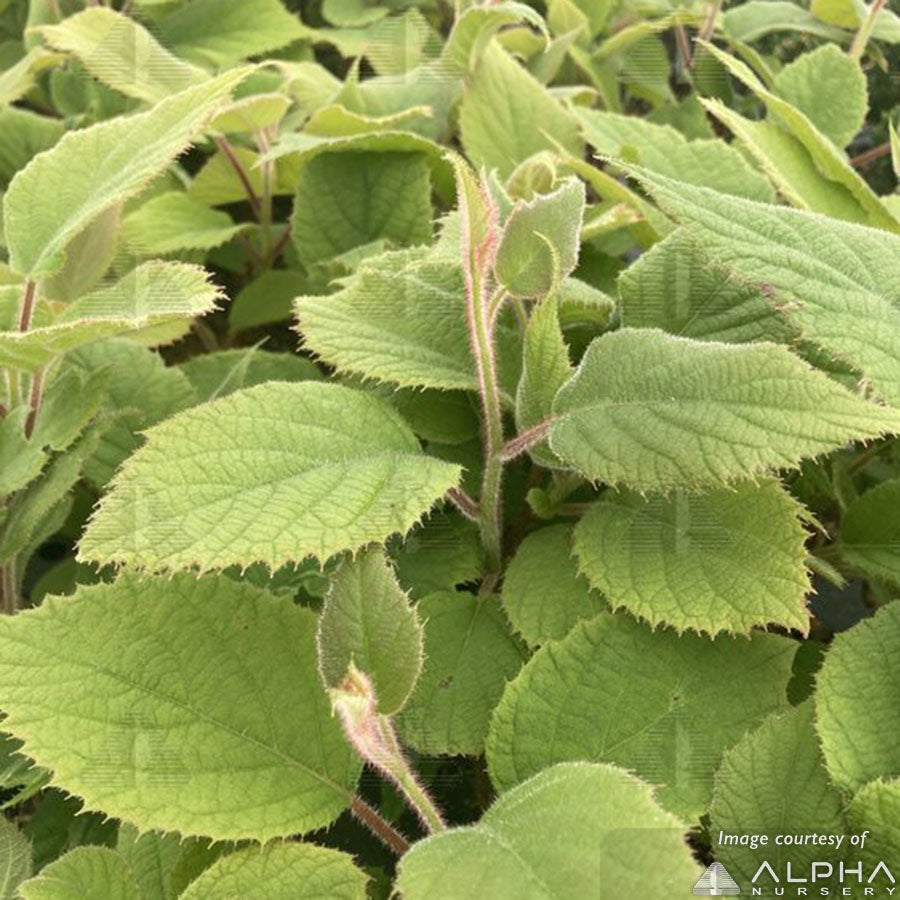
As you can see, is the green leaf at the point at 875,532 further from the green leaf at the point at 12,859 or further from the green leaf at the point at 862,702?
the green leaf at the point at 12,859

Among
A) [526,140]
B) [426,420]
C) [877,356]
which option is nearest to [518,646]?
[426,420]

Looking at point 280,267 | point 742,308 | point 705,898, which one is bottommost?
point 280,267

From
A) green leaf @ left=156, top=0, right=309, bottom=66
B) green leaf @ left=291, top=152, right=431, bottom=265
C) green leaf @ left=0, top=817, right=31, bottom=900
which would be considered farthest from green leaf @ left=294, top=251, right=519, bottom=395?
green leaf @ left=156, top=0, right=309, bottom=66

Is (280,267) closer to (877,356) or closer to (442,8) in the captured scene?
(442,8)

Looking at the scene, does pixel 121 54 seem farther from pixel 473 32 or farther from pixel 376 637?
pixel 376 637

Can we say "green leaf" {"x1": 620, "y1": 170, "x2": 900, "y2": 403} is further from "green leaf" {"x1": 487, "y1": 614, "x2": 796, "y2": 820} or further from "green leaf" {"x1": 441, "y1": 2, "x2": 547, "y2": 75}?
"green leaf" {"x1": 441, "y1": 2, "x2": 547, "y2": 75}

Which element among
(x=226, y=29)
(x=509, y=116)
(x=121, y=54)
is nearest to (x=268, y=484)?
(x=509, y=116)

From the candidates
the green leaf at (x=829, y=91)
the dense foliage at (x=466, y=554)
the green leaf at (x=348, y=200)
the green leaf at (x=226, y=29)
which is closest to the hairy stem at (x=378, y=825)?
the dense foliage at (x=466, y=554)

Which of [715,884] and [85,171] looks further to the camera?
[85,171]
